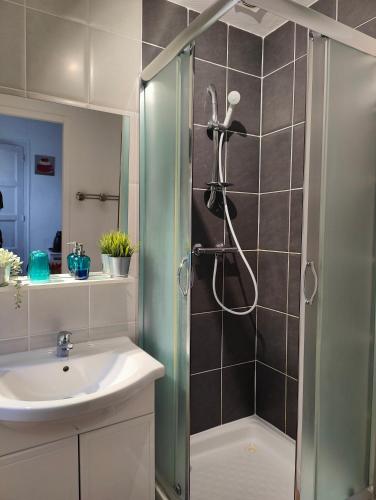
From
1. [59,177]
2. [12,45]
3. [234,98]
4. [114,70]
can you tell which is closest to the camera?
[12,45]

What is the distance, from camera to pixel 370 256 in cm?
150

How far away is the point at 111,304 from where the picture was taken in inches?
66.1

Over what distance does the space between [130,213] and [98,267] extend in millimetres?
298

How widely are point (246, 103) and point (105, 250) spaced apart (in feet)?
4.13

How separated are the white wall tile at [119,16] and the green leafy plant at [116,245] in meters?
0.94

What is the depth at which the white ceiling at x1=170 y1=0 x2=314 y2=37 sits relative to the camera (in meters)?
1.85

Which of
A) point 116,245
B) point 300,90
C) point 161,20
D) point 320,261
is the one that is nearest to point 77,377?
point 116,245

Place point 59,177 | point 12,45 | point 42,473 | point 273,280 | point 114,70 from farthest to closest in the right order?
point 273,280 < point 114,70 < point 59,177 < point 12,45 < point 42,473

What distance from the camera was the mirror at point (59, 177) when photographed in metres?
1.46

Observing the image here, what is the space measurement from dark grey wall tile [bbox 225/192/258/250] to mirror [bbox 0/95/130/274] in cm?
71

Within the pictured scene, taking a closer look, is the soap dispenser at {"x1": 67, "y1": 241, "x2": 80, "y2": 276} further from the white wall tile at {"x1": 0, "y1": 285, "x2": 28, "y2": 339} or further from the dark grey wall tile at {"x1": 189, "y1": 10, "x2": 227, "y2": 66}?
the dark grey wall tile at {"x1": 189, "y1": 10, "x2": 227, "y2": 66}

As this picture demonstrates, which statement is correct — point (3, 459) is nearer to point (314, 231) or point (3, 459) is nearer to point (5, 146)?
point (5, 146)

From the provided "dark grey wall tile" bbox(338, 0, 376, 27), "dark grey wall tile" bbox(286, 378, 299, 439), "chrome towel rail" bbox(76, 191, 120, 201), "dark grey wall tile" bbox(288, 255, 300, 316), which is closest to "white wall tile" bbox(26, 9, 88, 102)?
"chrome towel rail" bbox(76, 191, 120, 201)

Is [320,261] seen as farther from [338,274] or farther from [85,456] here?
[85,456]
